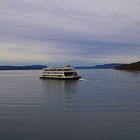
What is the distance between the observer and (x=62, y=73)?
90.4 metres

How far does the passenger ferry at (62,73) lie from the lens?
292 ft

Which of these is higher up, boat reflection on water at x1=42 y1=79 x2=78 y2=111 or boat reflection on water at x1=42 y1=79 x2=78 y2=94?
boat reflection on water at x1=42 y1=79 x2=78 y2=111

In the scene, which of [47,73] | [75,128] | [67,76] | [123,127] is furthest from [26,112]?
[47,73]

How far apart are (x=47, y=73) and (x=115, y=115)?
7038cm

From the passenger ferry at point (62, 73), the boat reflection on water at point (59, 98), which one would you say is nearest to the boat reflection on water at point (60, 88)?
the boat reflection on water at point (59, 98)

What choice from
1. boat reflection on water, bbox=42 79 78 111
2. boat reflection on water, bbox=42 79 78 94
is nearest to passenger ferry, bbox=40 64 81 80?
boat reflection on water, bbox=42 79 78 94

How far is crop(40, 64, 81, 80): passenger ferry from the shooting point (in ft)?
292

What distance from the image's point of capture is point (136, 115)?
2811 centimetres

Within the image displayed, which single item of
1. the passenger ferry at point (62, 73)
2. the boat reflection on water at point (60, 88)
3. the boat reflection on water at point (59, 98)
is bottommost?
the boat reflection on water at point (60, 88)

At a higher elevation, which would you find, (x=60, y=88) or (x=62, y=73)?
(x=62, y=73)

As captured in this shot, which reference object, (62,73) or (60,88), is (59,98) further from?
(62,73)

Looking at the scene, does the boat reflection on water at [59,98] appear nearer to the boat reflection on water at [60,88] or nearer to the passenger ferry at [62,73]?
the boat reflection on water at [60,88]

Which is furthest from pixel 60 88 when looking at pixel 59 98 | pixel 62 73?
pixel 62 73

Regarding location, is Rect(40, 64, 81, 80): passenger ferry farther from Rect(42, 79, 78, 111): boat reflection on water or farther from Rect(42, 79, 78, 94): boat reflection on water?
Rect(42, 79, 78, 111): boat reflection on water
